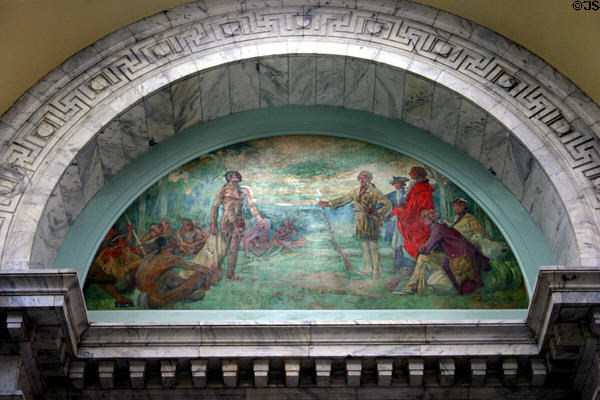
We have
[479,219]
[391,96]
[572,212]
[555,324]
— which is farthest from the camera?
[391,96]

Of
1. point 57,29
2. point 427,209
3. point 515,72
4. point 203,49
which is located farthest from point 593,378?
point 57,29

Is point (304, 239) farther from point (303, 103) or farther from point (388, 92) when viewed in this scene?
point (388, 92)

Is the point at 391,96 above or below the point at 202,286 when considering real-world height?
above

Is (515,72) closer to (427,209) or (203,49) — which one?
(427,209)

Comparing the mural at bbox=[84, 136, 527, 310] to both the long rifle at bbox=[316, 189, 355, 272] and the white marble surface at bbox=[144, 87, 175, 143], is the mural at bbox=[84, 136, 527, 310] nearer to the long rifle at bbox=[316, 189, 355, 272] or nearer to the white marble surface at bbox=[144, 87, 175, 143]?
the long rifle at bbox=[316, 189, 355, 272]

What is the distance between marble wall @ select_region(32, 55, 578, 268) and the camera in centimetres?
1006

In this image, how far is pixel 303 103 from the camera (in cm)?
1121

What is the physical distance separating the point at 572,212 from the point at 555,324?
1474mm

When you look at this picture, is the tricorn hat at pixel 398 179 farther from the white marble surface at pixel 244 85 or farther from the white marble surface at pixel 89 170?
the white marble surface at pixel 89 170

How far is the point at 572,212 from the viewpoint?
9.43 metres

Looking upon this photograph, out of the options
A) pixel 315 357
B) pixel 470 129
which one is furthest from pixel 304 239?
pixel 470 129

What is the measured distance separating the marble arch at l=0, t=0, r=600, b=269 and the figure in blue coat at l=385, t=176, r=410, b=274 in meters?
1.05

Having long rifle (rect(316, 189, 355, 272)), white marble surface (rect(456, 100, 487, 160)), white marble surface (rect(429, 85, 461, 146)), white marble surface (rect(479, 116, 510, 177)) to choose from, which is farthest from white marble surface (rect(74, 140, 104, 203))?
white marble surface (rect(479, 116, 510, 177))

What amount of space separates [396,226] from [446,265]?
71 centimetres
